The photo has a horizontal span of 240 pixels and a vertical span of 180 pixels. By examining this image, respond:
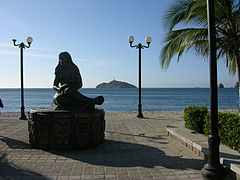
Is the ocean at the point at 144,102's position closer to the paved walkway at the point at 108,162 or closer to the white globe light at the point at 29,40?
the white globe light at the point at 29,40

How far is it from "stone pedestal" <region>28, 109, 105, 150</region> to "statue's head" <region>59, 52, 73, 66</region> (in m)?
1.54

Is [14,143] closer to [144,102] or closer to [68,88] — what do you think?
[68,88]

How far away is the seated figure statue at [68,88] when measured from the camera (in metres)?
5.83

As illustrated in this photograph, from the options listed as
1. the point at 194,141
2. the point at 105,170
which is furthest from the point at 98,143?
the point at 194,141

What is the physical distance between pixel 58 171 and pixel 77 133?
1539mm

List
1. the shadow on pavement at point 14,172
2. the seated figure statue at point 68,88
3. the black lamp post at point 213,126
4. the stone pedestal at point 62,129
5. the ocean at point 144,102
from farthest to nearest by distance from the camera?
the ocean at point 144,102
the seated figure statue at point 68,88
the stone pedestal at point 62,129
the shadow on pavement at point 14,172
the black lamp post at point 213,126

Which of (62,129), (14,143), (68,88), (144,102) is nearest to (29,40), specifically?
(14,143)

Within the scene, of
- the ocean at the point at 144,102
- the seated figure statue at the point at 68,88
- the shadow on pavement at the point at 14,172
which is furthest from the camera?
the ocean at the point at 144,102

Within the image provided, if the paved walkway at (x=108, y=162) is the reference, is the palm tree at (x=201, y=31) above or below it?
above

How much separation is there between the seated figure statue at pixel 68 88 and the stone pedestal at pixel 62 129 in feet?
1.10

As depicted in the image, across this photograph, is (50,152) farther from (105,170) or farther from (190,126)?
(190,126)

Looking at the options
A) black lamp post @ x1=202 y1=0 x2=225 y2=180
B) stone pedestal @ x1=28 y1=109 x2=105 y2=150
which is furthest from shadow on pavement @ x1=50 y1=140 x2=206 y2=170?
black lamp post @ x1=202 y1=0 x2=225 y2=180

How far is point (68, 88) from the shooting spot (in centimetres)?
581

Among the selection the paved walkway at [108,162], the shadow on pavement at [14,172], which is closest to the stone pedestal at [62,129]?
the paved walkway at [108,162]
